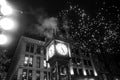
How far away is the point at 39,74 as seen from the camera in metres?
20.1

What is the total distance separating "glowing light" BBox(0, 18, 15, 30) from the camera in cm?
360

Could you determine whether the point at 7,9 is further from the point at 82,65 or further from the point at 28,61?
the point at 82,65

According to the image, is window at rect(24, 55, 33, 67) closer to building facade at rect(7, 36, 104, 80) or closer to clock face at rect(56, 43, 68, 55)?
→ building facade at rect(7, 36, 104, 80)

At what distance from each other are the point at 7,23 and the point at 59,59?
2.46 meters

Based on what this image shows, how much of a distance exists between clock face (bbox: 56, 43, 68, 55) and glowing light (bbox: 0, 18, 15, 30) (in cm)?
208

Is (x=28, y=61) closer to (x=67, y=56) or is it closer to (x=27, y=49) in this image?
(x=27, y=49)

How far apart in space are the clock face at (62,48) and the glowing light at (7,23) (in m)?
2.08

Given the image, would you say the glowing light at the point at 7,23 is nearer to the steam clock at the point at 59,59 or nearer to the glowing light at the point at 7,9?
the glowing light at the point at 7,9

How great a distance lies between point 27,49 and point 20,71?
5547 mm

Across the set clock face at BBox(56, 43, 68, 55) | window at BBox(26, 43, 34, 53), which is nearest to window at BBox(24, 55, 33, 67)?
window at BBox(26, 43, 34, 53)

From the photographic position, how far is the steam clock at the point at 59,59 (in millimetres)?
4214

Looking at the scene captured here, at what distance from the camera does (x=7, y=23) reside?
3688 millimetres

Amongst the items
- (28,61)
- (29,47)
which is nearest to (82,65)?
(28,61)

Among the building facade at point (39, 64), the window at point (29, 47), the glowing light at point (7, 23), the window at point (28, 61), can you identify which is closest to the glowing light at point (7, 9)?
the glowing light at point (7, 23)
